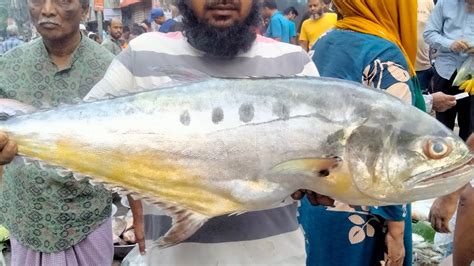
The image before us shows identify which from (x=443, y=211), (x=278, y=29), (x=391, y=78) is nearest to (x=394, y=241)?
(x=443, y=211)

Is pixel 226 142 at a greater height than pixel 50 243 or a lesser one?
greater

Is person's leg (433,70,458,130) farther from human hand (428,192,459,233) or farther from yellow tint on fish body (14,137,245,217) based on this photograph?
yellow tint on fish body (14,137,245,217)

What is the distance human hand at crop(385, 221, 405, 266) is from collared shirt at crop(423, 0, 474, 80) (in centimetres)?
360

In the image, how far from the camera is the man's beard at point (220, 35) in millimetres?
1852

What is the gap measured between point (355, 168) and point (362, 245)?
3.98ft

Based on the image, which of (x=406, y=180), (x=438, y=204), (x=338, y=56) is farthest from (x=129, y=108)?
(x=438, y=204)

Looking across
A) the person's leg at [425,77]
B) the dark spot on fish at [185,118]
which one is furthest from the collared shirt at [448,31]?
the dark spot on fish at [185,118]

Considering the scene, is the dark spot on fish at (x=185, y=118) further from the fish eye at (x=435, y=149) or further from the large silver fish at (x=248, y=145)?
the fish eye at (x=435, y=149)

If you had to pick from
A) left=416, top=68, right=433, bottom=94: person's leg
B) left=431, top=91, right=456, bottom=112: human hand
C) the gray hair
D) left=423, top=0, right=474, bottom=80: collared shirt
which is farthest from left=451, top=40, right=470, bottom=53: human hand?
the gray hair

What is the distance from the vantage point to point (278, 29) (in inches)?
393

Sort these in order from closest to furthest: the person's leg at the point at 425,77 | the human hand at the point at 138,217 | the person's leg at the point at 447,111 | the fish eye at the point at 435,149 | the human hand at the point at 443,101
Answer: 1. the fish eye at the point at 435,149
2. the human hand at the point at 138,217
3. the human hand at the point at 443,101
4. the person's leg at the point at 447,111
5. the person's leg at the point at 425,77

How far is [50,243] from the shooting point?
8.94 feet

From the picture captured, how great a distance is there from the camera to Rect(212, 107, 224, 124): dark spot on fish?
4.95 feet

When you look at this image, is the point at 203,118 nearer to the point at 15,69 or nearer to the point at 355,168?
the point at 355,168
